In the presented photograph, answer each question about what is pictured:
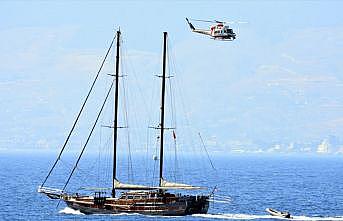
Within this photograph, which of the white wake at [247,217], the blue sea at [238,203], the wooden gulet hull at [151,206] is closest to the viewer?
the wooden gulet hull at [151,206]

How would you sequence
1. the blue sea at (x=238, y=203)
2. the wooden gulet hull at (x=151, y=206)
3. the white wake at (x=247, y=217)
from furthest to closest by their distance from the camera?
the blue sea at (x=238, y=203) → the white wake at (x=247, y=217) → the wooden gulet hull at (x=151, y=206)

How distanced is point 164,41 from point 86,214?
66.4 feet

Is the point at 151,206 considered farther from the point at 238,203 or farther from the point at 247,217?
the point at 238,203

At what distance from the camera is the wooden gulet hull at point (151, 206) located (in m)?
112

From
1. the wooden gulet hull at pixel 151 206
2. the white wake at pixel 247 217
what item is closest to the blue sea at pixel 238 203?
the white wake at pixel 247 217

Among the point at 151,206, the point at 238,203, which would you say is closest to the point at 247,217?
the point at 151,206

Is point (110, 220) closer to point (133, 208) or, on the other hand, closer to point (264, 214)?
point (133, 208)

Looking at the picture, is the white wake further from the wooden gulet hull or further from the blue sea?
the wooden gulet hull

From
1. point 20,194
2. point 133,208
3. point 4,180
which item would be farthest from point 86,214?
point 4,180

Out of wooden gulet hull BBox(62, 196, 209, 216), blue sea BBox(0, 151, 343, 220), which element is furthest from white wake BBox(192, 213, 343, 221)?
wooden gulet hull BBox(62, 196, 209, 216)

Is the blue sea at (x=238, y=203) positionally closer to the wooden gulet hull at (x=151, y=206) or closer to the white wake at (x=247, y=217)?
the white wake at (x=247, y=217)

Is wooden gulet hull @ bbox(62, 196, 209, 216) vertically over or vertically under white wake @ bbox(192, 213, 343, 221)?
over

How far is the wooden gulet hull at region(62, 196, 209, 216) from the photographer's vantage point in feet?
367

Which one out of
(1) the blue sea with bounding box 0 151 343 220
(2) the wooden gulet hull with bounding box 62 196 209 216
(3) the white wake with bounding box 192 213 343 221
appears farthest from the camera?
(1) the blue sea with bounding box 0 151 343 220
